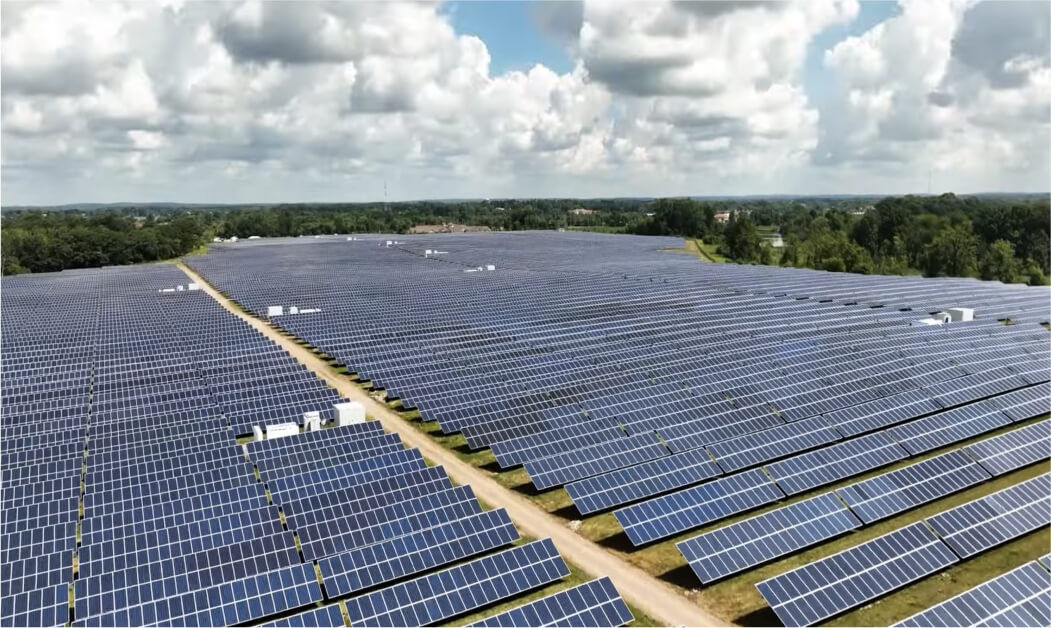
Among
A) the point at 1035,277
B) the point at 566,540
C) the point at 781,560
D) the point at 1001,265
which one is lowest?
the point at 566,540

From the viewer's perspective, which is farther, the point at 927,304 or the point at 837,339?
the point at 927,304

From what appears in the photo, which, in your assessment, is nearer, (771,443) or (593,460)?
(593,460)

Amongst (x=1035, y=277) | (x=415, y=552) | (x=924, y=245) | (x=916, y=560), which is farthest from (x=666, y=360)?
(x=924, y=245)

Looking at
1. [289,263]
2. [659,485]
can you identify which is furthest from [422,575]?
[289,263]

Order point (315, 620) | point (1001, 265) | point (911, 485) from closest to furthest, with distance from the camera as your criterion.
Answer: point (315, 620), point (911, 485), point (1001, 265)

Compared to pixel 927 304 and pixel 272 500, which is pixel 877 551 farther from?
pixel 927 304

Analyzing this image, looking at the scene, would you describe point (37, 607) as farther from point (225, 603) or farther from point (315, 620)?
point (315, 620)

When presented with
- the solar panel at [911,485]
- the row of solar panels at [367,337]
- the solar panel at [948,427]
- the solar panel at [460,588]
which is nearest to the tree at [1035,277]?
the row of solar panels at [367,337]

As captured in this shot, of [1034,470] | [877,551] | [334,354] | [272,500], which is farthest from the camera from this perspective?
[334,354]
